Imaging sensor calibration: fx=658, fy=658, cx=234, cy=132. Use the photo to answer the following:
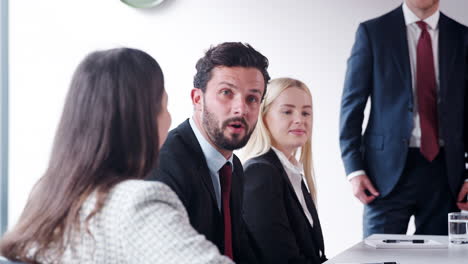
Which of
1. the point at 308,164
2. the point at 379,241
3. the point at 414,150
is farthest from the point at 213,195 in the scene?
the point at 414,150

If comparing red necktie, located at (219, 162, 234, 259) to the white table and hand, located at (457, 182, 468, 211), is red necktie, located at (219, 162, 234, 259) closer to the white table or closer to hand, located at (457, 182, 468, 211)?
the white table

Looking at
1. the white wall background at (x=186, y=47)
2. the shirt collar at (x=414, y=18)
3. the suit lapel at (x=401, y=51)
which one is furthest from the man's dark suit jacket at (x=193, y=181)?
the white wall background at (x=186, y=47)

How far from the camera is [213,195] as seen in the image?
1.96m

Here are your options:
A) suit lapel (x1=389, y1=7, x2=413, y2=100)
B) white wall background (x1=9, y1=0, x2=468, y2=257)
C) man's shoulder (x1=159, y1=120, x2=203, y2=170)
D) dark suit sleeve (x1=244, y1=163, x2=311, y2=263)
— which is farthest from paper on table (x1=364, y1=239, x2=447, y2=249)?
white wall background (x1=9, y1=0, x2=468, y2=257)

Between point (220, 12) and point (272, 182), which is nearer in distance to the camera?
point (272, 182)

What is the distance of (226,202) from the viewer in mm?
2068

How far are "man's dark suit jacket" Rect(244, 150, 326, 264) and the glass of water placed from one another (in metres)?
0.51

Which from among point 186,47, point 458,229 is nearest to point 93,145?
point 458,229

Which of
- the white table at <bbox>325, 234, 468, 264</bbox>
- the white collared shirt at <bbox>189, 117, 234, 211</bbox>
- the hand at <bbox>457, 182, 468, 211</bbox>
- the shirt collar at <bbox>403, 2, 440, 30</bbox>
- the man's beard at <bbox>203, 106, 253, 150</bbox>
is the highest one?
the shirt collar at <bbox>403, 2, 440, 30</bbox>

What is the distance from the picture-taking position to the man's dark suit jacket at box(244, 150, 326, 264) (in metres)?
2.38

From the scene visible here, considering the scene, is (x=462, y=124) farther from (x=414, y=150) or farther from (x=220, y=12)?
(x=220, y=12)

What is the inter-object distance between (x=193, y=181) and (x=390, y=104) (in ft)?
4.98

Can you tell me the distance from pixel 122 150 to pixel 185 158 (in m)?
0.82

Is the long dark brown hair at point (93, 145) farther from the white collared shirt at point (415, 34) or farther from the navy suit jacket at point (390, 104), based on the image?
the white collared shirt at point (415, 34)
